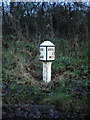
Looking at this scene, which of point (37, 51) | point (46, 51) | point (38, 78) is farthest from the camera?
point (37, 51)

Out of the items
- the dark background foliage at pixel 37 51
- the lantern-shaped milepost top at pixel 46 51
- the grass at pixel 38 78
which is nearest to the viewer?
the grass at pixel 38 78

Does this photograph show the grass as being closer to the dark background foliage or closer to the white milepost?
the dark background foliage

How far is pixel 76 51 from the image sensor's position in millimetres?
3980

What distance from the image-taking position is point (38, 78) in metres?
3.17

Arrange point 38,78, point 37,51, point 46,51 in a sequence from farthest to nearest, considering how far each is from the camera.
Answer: point 37,51 → point 38,78 → point 46,51

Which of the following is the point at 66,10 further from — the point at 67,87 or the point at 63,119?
the point at 63,119

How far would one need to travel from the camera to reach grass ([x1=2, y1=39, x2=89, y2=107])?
92.6 inches

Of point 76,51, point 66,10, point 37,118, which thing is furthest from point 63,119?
point 66,10

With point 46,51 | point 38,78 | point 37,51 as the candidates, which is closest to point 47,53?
point 46,51

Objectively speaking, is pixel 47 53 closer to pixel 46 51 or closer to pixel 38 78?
pixel 46 51

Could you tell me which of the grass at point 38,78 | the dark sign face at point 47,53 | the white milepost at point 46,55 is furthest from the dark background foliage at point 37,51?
the dark sign face at point 47,53

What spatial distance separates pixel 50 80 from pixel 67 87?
14.4 inches

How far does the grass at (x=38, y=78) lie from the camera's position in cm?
235

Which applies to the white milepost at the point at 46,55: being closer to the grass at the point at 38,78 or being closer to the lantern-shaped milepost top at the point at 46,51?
the lantern-shaped milepost top at the point at 46,51
